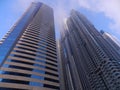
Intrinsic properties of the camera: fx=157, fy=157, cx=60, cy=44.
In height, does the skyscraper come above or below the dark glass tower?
above

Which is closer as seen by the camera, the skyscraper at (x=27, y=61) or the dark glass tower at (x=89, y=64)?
the skyscraper at (x=27, y=61)

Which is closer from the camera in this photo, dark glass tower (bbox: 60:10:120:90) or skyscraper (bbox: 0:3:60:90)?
skyscraper (bbox: 0:3:60:90)

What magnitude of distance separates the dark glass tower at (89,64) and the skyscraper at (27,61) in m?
25.4

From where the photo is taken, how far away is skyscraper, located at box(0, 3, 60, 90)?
4426 cm

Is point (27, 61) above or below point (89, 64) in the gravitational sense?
above

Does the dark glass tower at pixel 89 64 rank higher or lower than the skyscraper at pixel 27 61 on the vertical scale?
lower

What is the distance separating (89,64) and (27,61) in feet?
150

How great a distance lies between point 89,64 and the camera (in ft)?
289

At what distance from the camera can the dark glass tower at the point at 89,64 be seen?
74850 millimetres

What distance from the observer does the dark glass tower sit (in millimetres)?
74850

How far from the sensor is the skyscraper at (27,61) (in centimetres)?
4426

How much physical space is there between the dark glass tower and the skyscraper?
25.4m

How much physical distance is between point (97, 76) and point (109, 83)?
9868mm

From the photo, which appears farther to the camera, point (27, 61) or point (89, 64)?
point (89, 64)
